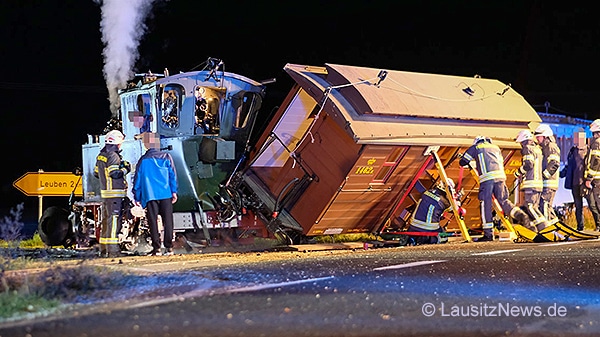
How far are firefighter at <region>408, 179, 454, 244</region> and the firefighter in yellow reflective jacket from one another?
3.82 meters

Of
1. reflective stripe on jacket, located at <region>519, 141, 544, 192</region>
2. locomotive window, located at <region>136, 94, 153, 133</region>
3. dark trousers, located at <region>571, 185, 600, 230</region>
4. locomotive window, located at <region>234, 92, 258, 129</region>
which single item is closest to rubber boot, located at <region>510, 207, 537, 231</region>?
reflective stripe on jacket, located at <region>519, 141, 544, 192</region>

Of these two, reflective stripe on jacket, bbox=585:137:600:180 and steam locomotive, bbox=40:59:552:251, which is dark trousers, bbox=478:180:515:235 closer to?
steam locomotive, bbox=40:59:552:251

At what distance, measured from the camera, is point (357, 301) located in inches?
227

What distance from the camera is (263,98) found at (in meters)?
13.0

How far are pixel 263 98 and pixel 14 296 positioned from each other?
7.98 metres

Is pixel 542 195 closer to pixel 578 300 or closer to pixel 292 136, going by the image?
pixel 292 136

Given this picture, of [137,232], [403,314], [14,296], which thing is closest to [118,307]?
[14,296]

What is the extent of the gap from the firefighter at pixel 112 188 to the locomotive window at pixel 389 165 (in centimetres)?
356

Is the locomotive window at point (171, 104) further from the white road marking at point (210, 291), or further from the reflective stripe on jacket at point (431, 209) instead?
the white road marking at point (210, 291)

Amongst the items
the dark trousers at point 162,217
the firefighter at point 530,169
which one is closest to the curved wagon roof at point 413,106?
the firefighter at point 530,169

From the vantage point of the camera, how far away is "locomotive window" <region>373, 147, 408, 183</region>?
1097 cm

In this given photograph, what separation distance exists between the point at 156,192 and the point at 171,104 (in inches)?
87.7

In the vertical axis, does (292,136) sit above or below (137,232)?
above

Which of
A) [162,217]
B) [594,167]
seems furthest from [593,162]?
[162,217]
